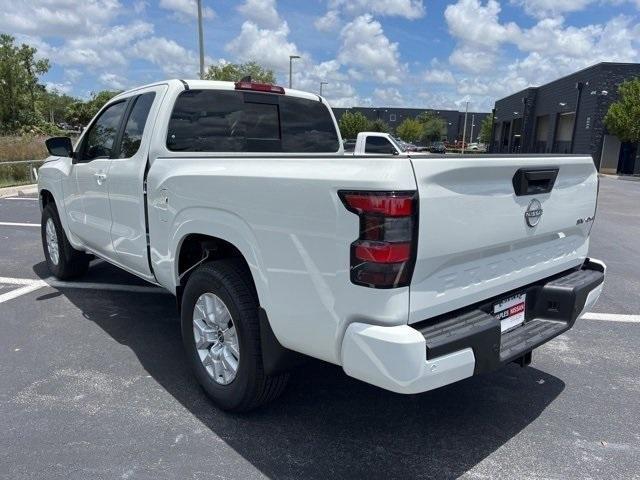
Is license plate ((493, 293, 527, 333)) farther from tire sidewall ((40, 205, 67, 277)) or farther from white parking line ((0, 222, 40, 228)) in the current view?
white parking line ((0, 222, 40, 228))

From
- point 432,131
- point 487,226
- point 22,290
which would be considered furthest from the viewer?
point 432,131

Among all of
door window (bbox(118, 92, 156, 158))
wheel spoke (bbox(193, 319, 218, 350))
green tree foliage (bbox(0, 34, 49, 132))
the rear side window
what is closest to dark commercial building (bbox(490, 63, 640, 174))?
the rear side window

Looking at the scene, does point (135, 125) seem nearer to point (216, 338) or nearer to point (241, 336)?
point (216, 338)

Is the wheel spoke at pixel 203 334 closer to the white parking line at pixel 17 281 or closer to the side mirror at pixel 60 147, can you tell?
the side mirror at pixel 60 147

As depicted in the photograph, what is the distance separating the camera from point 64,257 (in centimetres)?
575

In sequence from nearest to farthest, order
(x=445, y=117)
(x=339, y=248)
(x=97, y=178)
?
(x=339, y=248)
(x=97, y=178)
(x=445, y=117)

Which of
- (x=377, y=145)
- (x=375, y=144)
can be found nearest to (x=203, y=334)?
(x=377, y=145)

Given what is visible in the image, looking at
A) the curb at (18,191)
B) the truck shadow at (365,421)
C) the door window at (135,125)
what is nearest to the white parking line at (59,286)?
the truck shadow at (365,421)

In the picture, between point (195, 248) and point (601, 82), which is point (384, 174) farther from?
point (601, 82)

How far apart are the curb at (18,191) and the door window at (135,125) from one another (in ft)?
41.8

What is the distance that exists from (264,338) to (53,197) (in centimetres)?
404

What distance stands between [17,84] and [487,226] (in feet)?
130

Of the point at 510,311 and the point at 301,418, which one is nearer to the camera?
the point at 510,311

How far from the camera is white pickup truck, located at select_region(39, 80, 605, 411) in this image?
227cm
